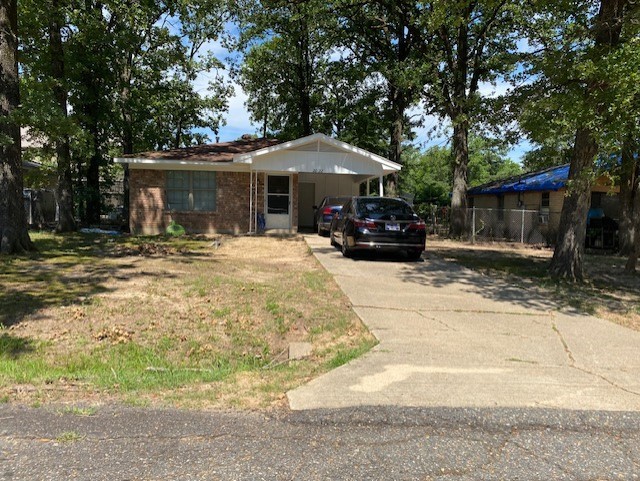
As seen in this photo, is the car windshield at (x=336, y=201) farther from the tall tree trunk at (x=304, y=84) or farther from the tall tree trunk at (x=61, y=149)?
the tall tree trunk at (x=304, y=84)

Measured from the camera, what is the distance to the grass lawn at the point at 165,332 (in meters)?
4.46

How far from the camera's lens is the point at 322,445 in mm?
3307

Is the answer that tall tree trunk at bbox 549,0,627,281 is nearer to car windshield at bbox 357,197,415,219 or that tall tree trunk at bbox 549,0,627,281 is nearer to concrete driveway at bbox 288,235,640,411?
concrete driveway at bbox 288,235,640,411

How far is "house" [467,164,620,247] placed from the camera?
812 inches

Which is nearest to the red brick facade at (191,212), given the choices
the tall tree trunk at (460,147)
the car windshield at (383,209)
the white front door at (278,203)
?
the white front door at (278,203)

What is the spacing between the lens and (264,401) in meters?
4.10

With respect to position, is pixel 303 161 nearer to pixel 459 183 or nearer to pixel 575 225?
pixel 459 183

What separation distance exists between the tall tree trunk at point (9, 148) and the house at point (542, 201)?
17541mm

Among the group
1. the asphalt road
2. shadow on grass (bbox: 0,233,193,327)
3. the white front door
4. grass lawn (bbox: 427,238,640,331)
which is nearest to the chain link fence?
A: grass lawn (bbox: 427,238,640,331)

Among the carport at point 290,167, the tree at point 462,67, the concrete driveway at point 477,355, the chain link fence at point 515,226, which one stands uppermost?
the tree at point 462,67

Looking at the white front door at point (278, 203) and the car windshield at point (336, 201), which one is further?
the white front door at point (278, 203)

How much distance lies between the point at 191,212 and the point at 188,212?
0.11 meters

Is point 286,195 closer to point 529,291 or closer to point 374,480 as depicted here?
point 529,291

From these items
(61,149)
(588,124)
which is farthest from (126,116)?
(588,124)
